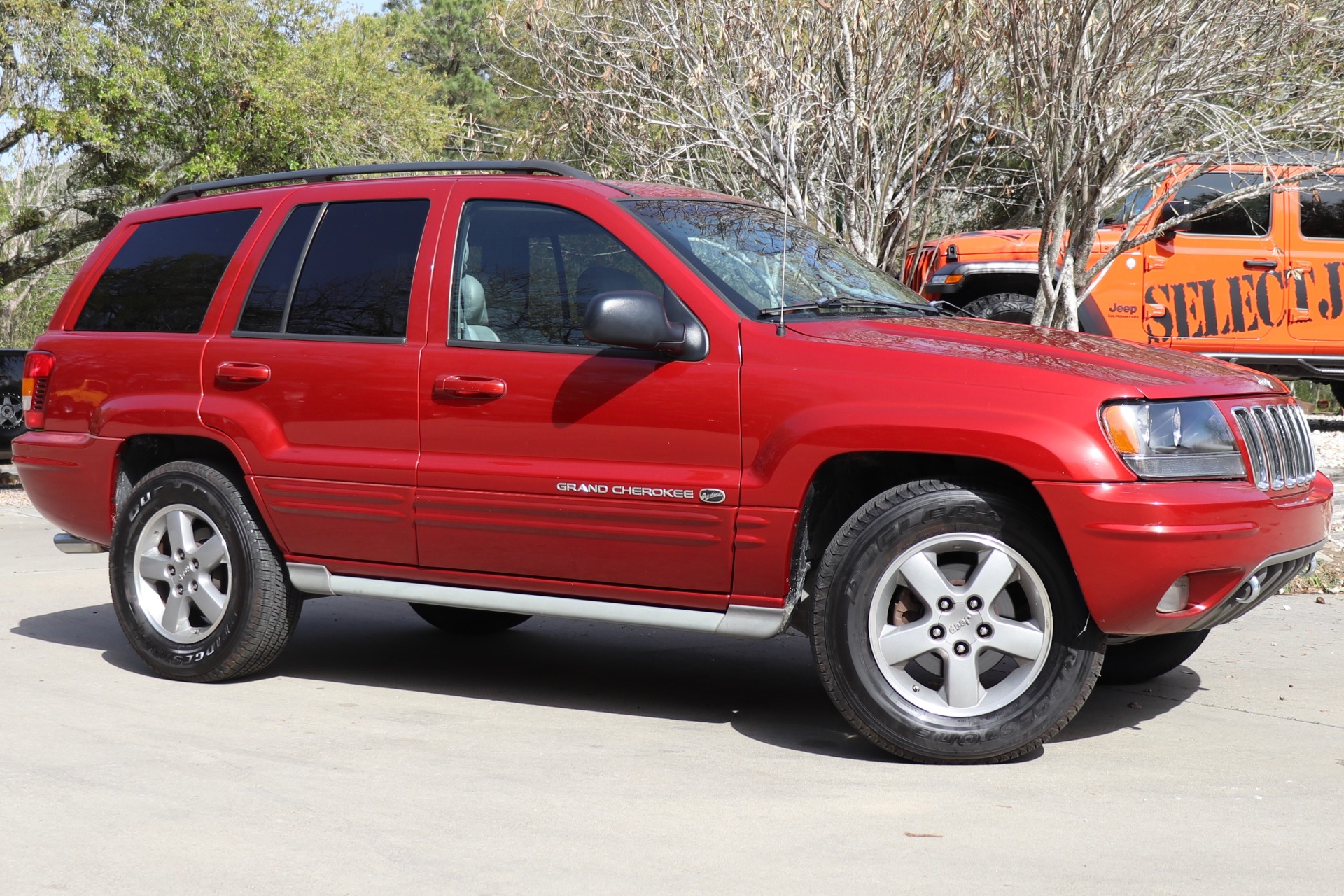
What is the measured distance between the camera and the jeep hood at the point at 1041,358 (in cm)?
415

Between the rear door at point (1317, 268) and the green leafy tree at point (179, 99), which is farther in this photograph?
the green leafy tree at point (179, 99)

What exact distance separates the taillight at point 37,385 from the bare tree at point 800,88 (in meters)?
4.11

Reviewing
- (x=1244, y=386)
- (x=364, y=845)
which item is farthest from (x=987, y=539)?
(x=364, y=845)

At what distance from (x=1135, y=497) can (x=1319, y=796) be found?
0.97m

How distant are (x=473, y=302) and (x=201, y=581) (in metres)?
1.55

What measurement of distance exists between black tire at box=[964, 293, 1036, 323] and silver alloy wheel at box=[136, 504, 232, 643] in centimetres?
684

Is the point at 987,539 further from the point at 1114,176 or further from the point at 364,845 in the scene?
the point at 1114,176

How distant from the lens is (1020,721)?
422 cm

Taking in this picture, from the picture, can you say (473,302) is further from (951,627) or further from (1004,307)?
(1004,307)

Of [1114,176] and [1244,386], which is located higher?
[1114,176]

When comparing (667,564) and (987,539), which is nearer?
(987,539)

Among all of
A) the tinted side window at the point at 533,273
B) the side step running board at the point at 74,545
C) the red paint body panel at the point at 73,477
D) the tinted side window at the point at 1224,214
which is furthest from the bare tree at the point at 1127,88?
the side step running board at the point at 74,545

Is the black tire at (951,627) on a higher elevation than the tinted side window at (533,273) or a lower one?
lower

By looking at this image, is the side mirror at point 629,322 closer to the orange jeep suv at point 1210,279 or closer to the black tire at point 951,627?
the black tire at point 951,627
